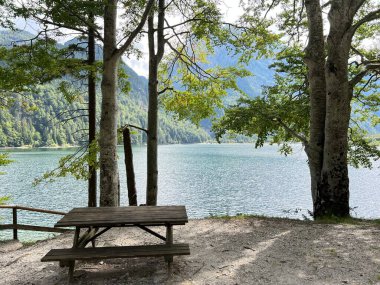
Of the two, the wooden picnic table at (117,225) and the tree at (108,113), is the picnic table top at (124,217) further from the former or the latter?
the tree at (108,113)

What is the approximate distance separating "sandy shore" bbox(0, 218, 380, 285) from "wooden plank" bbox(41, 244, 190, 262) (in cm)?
45

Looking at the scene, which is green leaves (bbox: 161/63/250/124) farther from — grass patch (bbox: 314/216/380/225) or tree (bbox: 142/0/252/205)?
grass patch (bbox: 314/216/380/225)

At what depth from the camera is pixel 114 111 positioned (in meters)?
8.41

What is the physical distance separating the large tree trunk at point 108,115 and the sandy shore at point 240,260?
4.01 ft

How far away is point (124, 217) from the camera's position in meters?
5.21

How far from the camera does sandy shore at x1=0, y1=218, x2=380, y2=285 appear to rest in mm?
4887

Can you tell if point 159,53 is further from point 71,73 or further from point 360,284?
point 360,284

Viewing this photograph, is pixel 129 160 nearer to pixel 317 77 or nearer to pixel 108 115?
pixel 108 115

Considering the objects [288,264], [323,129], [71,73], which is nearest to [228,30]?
[323,129]

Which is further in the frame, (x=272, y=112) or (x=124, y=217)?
(x=272, y=112)

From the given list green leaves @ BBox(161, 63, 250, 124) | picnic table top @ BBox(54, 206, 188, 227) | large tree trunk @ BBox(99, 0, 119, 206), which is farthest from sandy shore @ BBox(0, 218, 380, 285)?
green leaves @ BBox(161, 63, 250, 124)

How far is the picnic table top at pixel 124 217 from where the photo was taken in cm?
489

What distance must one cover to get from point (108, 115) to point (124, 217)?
370 centimetres

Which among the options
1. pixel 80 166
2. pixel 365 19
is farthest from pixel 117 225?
pixel 365 19
